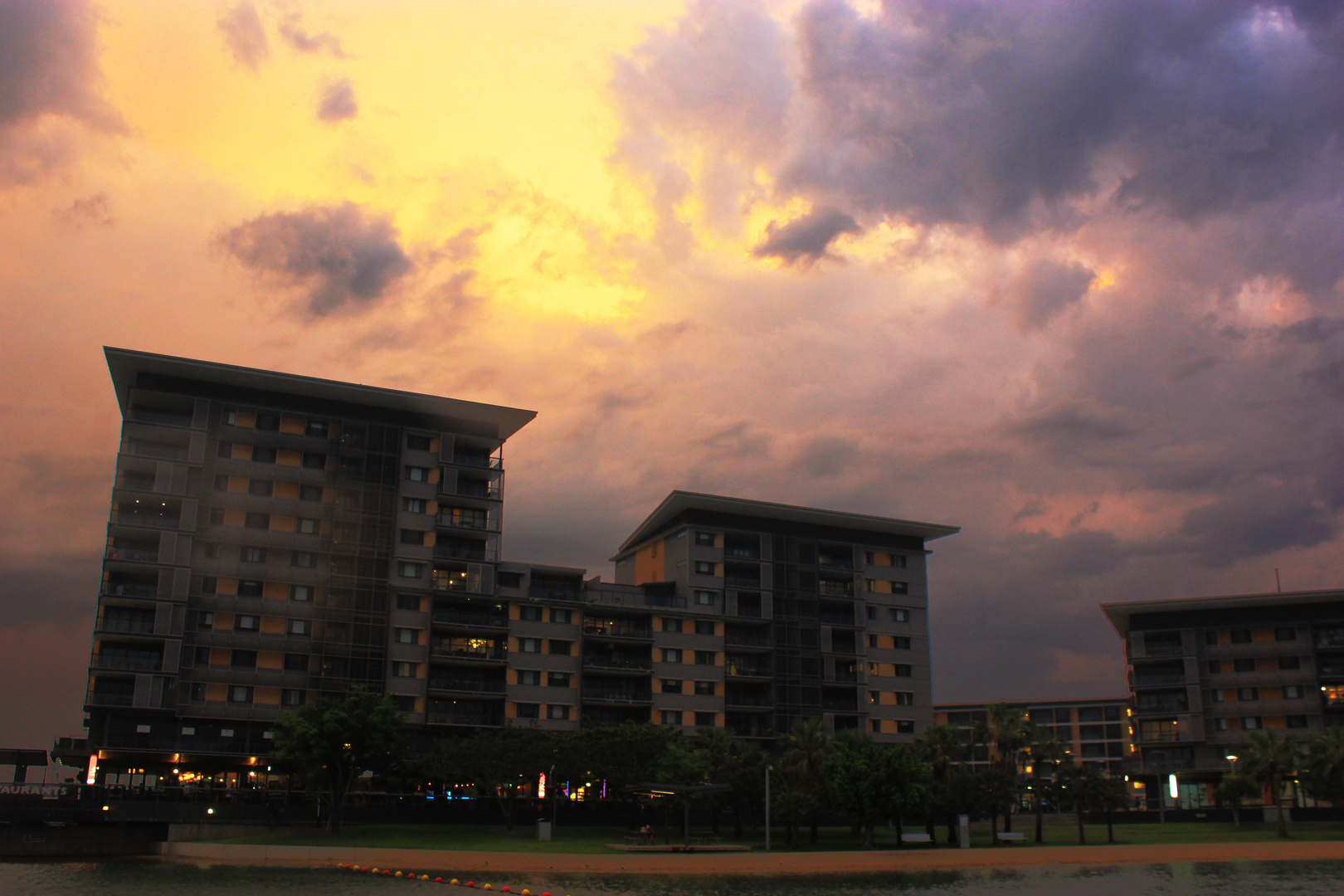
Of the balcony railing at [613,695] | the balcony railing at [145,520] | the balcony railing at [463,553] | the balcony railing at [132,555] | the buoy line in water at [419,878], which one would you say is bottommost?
the buoy line in water at [419,878]

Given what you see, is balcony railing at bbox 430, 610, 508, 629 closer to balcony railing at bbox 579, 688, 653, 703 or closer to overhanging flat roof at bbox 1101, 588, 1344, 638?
balcony railing at bbox 579, 688, 653, 703

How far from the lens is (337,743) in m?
87.4

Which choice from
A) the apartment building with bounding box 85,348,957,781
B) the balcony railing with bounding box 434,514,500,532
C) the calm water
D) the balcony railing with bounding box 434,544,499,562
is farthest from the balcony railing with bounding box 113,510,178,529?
the calm water

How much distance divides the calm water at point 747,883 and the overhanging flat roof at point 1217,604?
66.1m

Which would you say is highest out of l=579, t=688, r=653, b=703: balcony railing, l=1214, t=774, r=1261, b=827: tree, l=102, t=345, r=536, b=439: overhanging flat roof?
l=102, t=345, r=536, b=439: overhanging flat roof

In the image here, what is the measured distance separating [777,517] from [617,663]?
83.4 feet

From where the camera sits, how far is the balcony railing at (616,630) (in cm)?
11981

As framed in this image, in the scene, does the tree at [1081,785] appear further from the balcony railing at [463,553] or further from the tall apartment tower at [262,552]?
the balcony railing at [463,553]

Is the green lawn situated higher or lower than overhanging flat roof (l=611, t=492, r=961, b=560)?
lower

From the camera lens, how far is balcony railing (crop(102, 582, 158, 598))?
100m

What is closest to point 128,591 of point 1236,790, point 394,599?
point 394,599

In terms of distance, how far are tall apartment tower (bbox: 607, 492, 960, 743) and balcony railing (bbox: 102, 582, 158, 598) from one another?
50.0m

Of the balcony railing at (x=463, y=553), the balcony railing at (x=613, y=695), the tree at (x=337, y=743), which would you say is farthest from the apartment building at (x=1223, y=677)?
the tree at (x=337, y=743)

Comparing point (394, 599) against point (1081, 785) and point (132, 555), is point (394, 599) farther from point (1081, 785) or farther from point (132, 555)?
point (1081, 785)
